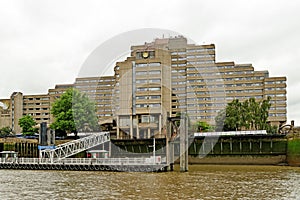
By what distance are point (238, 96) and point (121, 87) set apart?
4697cm

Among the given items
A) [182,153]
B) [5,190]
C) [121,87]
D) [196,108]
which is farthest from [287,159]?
[196,108]

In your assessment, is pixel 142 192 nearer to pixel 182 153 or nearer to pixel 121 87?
pixel 182 153

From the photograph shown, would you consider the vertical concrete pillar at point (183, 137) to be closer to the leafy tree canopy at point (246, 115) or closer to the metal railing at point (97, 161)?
the metal railing at point (97, 161)

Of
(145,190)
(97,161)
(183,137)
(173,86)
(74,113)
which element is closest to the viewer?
(145,190)

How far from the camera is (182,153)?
166 ft

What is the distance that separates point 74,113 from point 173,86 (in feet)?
211

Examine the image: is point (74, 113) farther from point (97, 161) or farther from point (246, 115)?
point (246, 115)

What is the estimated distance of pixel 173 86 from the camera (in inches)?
5827

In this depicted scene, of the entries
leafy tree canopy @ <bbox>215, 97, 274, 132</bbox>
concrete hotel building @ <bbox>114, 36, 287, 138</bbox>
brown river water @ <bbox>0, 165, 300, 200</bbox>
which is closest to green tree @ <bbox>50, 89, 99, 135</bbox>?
leafy tree canopy @ <bbox>215, 97, 274, 132</bbox>

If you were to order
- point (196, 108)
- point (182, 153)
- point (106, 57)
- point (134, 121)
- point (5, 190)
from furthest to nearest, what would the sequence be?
1. point (196, 108)
2. point (134, 121)
3. point (106, 57)
4. point (182, 153)
5. point (5, 190)

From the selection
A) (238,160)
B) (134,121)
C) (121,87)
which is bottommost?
(238,160)

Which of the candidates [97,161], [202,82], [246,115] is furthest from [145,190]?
[202,82]

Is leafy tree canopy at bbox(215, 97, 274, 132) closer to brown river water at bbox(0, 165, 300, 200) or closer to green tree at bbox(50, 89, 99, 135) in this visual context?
green tree at bbox(50, 89, 99, 135)

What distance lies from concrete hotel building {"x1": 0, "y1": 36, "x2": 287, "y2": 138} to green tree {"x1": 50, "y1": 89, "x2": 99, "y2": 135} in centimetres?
2709
